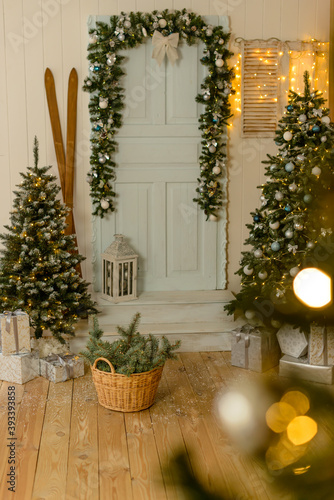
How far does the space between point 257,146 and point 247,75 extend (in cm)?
58

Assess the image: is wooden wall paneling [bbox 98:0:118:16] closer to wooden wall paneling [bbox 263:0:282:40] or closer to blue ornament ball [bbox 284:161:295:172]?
wooden wall paneling [bbox 263:0:282:40]

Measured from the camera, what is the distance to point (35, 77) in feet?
15.4

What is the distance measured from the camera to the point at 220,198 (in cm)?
490

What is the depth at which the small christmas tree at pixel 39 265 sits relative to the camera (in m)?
4.04

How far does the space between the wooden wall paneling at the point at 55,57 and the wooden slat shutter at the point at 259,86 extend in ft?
4.85

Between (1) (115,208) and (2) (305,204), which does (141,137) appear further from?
(2) (305,204)

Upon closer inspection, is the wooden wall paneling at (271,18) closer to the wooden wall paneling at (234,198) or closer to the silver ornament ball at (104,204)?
the wooden wall paneling at (234,198)

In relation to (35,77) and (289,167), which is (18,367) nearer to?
(289,167)

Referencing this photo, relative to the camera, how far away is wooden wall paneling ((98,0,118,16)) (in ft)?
15.1

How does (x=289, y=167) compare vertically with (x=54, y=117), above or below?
below

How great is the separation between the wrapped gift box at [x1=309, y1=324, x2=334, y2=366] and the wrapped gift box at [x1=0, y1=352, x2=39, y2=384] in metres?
1.81

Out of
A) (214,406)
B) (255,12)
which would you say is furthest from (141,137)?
(214,406)

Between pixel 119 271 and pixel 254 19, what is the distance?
2.34 metres

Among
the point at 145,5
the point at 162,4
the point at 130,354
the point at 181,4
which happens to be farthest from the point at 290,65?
the point at 130,354
